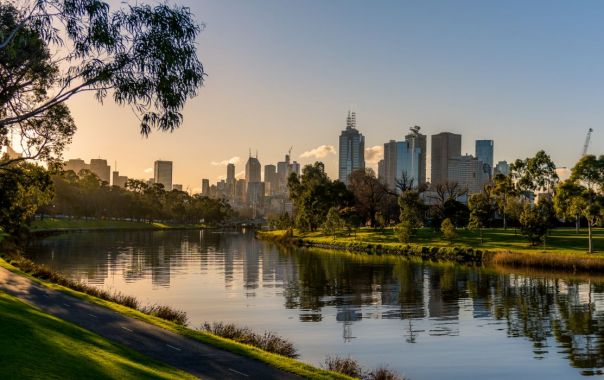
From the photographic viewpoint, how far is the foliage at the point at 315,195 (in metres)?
149

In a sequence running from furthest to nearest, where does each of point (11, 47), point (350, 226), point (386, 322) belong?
point (350, 226) → point (386, 322) → point (11, 47)

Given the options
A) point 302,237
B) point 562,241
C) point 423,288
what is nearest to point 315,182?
point 302,237

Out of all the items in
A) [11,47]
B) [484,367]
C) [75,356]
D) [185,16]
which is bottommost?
[484,367]

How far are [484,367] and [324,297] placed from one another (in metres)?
23.3

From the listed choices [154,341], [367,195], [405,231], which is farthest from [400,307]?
[367,195]

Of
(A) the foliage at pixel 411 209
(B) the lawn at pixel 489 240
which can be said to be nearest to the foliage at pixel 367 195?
(B) the lawn at pixel 489 240

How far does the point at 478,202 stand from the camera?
105 meters

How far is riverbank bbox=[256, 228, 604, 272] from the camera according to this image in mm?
77250

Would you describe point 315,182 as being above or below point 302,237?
above

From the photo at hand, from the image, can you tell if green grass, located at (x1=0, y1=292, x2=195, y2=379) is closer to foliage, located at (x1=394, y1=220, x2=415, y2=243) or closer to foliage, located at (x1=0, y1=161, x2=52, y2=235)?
foliage, located at (x1=0, y1=161, x2=52, y2=235)

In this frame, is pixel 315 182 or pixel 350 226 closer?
pixel 350 226

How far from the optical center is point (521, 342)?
33938mm

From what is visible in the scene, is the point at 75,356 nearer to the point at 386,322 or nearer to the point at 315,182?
the point at 386,322

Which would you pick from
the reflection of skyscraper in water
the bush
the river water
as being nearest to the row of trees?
the river water
